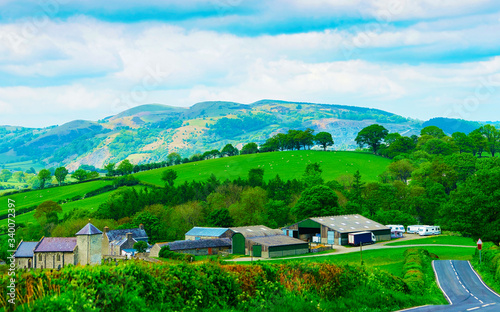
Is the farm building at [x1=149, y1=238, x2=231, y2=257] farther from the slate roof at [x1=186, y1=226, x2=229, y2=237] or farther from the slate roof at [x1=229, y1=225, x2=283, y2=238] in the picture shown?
the slate roof at [x1=229, y1=225, x2=283, y2=238]

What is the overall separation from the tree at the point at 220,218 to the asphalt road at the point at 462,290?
53.1 metres

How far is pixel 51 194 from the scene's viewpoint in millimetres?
155750

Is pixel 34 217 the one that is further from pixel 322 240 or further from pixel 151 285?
pixel 151 285

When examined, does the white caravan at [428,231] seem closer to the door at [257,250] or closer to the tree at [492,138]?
the door at [257,250]

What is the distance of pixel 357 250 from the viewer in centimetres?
7225

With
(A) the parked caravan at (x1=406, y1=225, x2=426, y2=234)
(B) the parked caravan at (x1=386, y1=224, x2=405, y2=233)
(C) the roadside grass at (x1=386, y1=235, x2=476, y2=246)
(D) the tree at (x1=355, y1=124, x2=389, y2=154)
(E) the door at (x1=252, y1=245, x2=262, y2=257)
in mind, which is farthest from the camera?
(D) the tree at (x1=355, y1=124, x2=389, y2=154)

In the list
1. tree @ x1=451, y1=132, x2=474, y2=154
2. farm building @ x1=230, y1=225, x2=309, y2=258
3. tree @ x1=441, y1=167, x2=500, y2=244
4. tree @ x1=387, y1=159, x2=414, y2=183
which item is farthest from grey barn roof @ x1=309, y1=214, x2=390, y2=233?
tree @ x1=451, y1=132, x2=474, y2=154

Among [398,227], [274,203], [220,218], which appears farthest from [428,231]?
[220,218]

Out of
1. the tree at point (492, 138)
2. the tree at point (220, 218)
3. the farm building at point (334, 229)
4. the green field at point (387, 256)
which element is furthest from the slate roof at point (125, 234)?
the tree at point (492, 138)

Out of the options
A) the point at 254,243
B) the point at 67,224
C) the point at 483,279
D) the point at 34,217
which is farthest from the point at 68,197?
the point at 483,279

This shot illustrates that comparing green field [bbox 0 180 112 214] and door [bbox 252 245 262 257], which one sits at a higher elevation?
green field [bbox 0 180 112 214]

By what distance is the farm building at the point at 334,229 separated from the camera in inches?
3177

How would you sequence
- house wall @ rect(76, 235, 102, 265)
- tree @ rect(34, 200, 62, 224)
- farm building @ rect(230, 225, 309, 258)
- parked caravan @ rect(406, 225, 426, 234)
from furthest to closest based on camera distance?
1. tree @ rect(34, 200, 62, 224)
2. parked caravan @ rect(406, 225, 426, 234)
3. farm building @ rect(230, 225, 309, 258)
4. house wall @ rect(76, 235, 102, 265)

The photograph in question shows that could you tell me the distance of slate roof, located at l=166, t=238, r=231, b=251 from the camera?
252 ft
